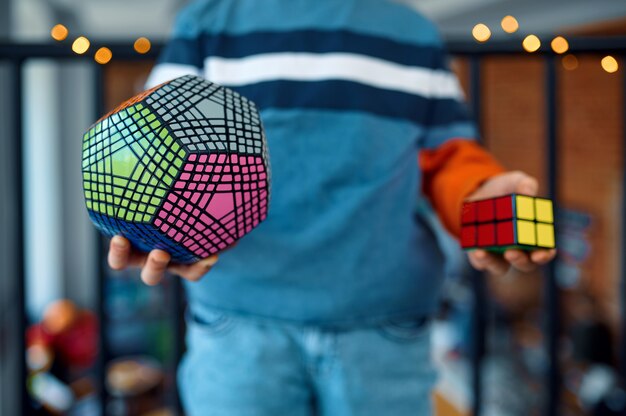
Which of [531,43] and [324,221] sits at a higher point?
[531,43]

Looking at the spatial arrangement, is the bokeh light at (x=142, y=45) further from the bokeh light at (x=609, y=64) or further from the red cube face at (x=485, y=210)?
the bokeh light at (x=609, y=64)

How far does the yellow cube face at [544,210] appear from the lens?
53cm

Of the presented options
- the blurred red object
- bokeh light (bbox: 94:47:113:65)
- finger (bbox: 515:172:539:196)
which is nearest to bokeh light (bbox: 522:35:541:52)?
finger (bbox: 515:172:539:196)

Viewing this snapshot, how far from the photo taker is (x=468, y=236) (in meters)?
0.57

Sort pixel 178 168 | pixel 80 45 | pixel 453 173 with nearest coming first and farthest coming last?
pixel 178 168, pixel 453 173, pixel 80 45

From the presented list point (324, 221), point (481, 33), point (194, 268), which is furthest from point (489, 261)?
point (481, 33)

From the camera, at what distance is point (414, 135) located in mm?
705

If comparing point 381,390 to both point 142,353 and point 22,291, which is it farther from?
→ point 142,353

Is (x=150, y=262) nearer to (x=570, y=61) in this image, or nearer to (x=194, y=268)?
(x=194, y=268)

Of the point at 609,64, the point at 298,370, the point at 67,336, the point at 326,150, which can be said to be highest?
the point at 609,64

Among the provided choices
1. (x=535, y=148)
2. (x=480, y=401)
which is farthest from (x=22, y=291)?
(x=535, y=148)

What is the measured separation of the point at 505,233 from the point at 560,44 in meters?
0.46

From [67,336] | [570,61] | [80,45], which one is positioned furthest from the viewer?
[67,336]

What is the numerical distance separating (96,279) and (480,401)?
0.63 m
